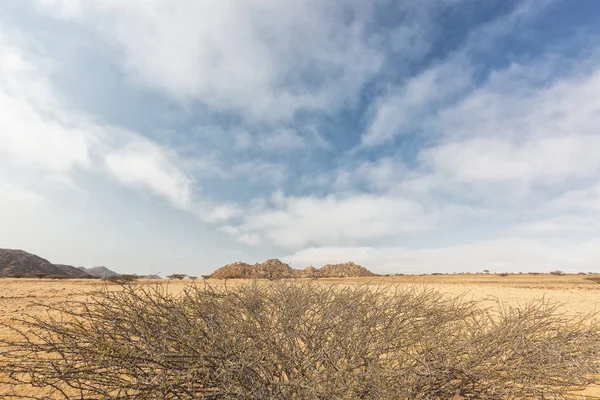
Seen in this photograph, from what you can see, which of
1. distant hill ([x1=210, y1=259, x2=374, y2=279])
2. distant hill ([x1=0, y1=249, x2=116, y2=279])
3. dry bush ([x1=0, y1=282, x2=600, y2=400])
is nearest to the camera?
dry bush ([x1=0, y1=282, x2=600, y2=400])

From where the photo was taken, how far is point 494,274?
162ft

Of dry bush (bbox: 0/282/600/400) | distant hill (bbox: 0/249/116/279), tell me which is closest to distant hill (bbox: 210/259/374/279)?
distant hill (bbox: 0/249/116/279)

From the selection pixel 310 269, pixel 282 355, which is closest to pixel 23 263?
pixel 310 269

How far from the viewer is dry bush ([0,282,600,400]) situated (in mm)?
3170

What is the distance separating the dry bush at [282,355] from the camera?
125 inches

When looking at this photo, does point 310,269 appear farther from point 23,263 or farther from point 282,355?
point 23,263

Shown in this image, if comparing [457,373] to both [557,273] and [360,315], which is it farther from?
[557,273]

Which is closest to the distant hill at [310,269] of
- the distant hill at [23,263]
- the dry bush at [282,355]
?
the distant hill at [23,263]

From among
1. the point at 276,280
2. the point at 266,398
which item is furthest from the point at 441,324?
the point at 276,280

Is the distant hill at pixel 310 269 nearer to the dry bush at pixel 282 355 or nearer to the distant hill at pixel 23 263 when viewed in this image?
the distant hill at pixel 23 263

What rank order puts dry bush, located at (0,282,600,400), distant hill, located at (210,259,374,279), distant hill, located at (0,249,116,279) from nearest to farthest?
dry bush, located at (0,282,600,400)
distant hill, located at (210,259,374,279)
distant hill, located at (0,249,116,279)

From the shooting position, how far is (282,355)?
141 inches

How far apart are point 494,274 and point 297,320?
55.4m

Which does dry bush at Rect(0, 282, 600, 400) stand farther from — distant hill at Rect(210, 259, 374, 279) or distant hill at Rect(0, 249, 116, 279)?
distant hill at Rect(0, 249, 116, 279)
